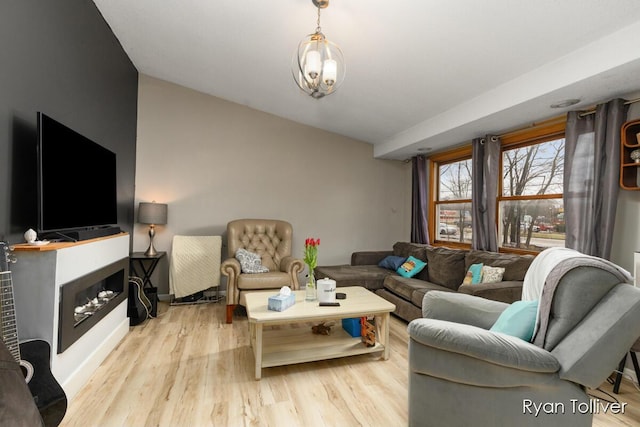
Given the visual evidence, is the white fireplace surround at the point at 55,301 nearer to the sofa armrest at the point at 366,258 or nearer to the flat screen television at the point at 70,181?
the flat screen television at the point at 70,181

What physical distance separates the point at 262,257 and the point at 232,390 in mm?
2074

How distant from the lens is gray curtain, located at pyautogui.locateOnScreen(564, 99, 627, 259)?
227 cm

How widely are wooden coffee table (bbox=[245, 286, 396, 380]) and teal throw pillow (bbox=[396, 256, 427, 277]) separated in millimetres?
1095

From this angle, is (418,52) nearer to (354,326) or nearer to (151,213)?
(354,326)

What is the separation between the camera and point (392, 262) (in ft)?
13.2

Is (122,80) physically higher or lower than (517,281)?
higher

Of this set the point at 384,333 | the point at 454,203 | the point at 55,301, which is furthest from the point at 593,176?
the point at 55,301

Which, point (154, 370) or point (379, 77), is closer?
point (154, 370)

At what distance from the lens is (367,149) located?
484cm

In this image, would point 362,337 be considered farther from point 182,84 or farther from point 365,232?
point 182,84

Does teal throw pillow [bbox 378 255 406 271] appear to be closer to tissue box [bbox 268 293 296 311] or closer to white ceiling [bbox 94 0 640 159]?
white ceiling [bbox 94 0 640 159]

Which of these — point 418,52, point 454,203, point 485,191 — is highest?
point 418,52

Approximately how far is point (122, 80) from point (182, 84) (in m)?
0.79

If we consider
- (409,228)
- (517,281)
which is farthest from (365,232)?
(517,281)
